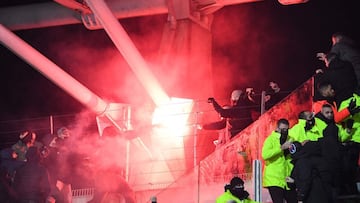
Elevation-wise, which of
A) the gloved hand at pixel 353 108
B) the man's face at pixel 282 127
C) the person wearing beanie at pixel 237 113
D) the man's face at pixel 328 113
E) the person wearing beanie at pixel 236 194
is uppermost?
the person wearing beanie at pixel 237 113

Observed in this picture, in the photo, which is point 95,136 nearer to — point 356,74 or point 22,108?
point 356,74

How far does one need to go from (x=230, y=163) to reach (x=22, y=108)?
12696 mm

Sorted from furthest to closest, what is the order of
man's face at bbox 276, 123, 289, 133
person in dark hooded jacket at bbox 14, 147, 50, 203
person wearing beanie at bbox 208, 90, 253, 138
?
person wearing beanie at bbox 208, 90, 253, 138, person in dark hooded jacket at bbox 14, 147, 50, 203, man's face at bbox 276, 123, 289, 133

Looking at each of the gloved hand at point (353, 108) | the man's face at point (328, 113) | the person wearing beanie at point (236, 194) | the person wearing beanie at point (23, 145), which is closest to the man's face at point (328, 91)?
the gloved hand at point (353, 108)

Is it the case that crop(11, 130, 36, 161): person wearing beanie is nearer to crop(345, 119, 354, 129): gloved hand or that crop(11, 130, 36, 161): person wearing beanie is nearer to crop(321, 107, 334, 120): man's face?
crop(321, 107, 334, 120): man's face

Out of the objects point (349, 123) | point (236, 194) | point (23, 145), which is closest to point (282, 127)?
point (349, 123)

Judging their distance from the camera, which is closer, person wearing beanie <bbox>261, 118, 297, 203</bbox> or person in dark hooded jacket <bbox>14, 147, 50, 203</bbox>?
person wearing beanie <bbox>261, 118, 297, 203</bbox>

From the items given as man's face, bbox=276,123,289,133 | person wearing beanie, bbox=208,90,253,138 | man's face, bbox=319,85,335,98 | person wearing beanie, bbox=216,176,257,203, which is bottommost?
person wearing beanie, bbox=216,176,257,203

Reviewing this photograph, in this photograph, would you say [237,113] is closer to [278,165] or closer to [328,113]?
[278,165]

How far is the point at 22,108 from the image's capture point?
24.9m

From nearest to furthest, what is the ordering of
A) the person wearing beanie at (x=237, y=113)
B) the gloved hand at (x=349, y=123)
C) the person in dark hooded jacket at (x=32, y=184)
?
the gloved hand at (x=349, y=123) < the person in dark hooded jacket at (x=32, y=184) < the person wearing beanie at (x=237, y=113)

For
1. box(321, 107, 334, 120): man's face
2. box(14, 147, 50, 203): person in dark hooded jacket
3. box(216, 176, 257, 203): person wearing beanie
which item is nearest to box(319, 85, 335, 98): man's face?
box(321, 107, 334, 120): man's face

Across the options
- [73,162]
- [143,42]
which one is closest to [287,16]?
[143,42]

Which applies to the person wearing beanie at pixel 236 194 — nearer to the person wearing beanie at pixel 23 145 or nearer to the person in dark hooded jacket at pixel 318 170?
the person in dark hooded jacket at pixel 318 170
